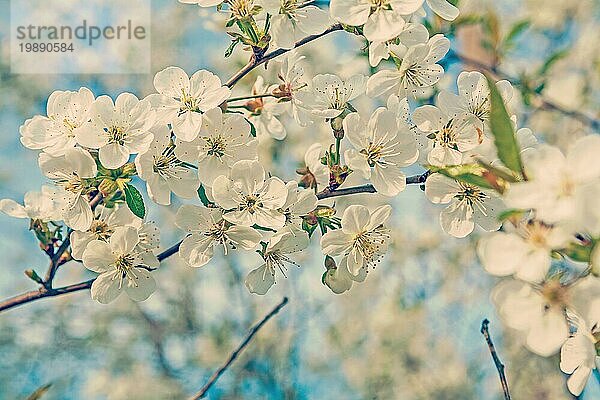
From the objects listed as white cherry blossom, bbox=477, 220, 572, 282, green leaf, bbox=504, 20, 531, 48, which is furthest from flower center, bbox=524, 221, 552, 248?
green leaf, bbox=504, 20, 531, 48

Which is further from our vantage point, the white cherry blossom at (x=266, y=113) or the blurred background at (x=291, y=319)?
the blurred background at (x=291, y=319)

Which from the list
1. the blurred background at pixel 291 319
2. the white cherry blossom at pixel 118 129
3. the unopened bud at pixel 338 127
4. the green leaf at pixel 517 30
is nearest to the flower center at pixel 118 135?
the white cherry blossom at pixel 118 129

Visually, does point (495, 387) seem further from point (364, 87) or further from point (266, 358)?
point (364, 87)

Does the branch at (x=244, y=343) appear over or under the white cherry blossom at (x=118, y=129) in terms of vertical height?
under

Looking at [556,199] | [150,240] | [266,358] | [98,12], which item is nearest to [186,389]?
[266,358]

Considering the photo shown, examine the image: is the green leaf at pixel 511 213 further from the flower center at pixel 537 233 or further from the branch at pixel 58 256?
the branch at pixel 58 256

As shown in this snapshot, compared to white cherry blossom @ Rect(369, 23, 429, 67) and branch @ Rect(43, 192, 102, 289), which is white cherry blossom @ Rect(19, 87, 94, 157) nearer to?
branch @ Rect(43, 192, 102, 289)
